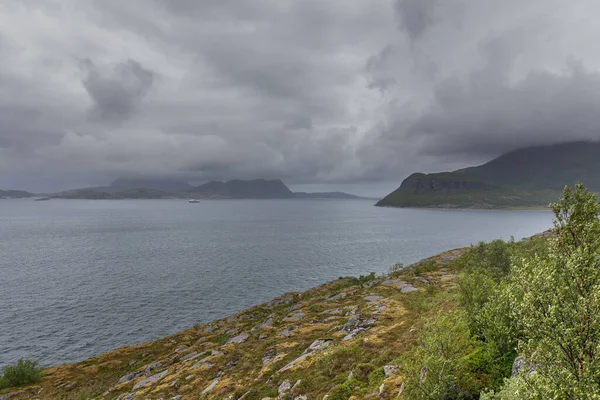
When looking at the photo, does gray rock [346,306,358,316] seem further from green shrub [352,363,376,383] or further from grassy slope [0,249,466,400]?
green shrub [352,363,376,383]

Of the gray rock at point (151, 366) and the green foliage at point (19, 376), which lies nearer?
the gray rock at point (151, 366)

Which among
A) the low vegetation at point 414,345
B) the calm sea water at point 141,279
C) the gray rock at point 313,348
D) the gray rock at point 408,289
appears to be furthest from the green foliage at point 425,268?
the gray rock at point 313,348

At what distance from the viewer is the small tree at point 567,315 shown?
29.2 ft

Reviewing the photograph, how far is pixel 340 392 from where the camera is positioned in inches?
765

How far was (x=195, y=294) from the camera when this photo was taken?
74875 millimetres

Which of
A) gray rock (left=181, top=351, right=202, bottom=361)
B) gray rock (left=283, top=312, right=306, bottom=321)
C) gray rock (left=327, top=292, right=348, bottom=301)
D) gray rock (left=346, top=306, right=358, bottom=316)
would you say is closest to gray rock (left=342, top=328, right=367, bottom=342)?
gray rock (left=346, top=306, right=358, bottom=316)

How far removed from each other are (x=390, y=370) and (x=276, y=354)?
14985 millimetres

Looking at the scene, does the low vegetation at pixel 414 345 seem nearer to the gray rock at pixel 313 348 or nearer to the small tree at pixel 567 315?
the small tree at pixel 567 315

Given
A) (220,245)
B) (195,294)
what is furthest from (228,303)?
(220,245)

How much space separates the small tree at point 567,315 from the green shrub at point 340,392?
1188 centimetres

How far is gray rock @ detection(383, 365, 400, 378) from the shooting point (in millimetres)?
19522

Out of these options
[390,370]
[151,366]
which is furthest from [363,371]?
[151,366]

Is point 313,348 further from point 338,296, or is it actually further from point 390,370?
point 338,296

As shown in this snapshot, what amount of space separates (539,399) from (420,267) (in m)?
61.7
